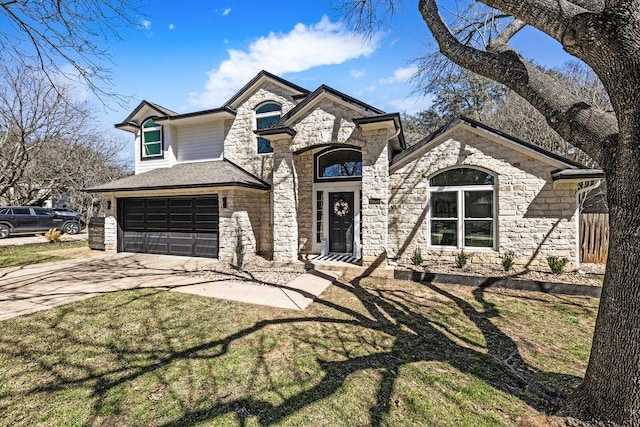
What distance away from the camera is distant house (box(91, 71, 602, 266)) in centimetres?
845

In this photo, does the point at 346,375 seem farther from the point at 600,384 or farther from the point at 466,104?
the point at 466,104

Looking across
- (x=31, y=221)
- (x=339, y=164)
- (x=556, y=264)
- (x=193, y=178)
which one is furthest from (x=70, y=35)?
(x=31, y=221)

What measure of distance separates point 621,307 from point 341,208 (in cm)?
831

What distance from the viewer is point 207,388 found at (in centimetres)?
315

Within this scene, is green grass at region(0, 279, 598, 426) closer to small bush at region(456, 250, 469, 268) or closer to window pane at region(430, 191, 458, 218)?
small bush at region(456, 250, 469, 268)

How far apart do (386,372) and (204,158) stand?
38.1 ft

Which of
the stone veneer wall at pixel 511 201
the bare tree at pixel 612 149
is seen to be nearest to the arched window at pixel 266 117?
the stone veneer wall at pixel 511 201

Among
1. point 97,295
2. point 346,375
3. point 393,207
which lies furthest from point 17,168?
point 346,375

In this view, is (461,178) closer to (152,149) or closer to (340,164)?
(340,164)

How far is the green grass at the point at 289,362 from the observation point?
9.26 feet

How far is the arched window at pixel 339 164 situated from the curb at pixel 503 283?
4024mm

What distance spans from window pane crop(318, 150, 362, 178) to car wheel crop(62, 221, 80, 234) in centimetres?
1887

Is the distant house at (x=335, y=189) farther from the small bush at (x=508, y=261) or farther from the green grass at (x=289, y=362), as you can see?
the green grass at (x=289, y=362)

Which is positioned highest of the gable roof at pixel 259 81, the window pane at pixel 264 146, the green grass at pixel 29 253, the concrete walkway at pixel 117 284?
the gable roof at pixel 259 81
